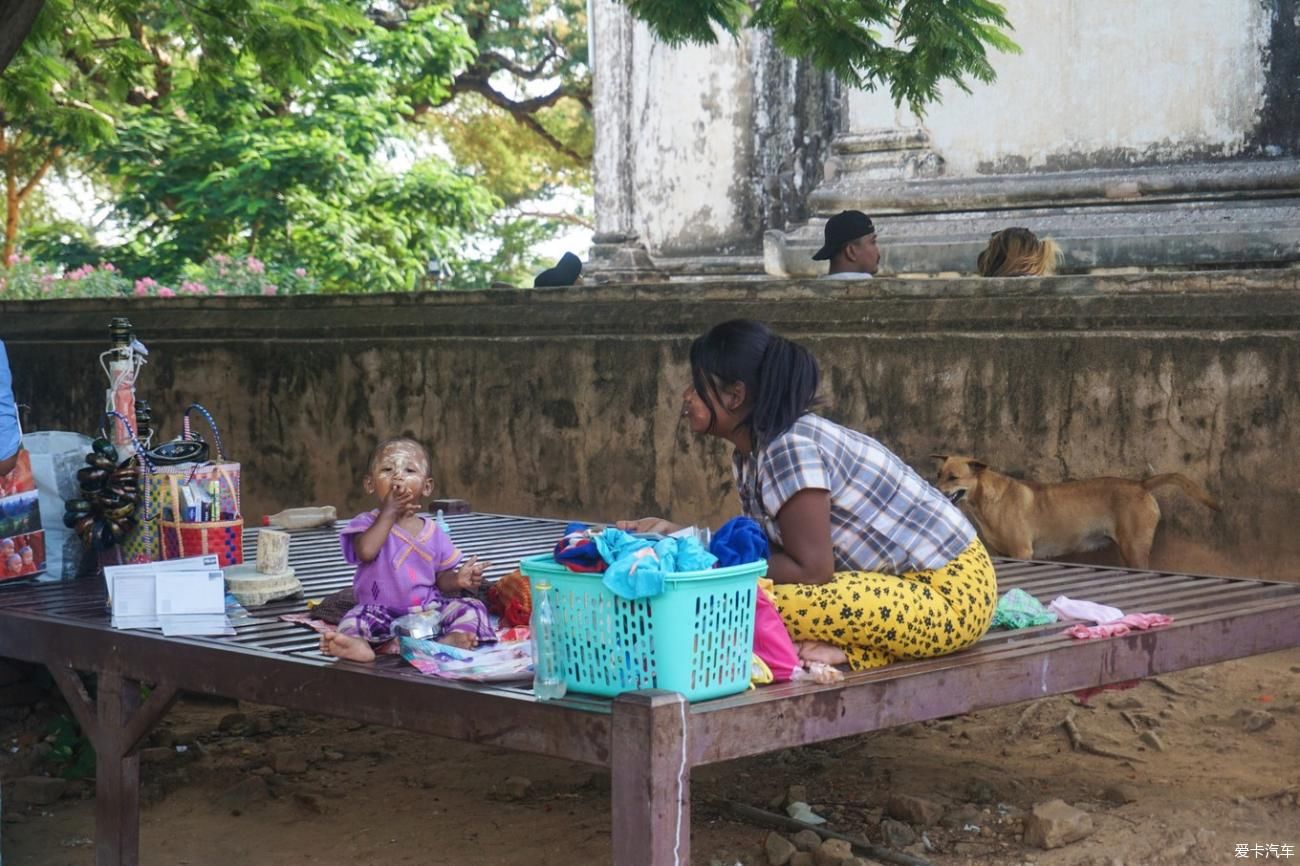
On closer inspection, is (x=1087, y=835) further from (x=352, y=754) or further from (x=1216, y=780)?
(x=352, y=754)

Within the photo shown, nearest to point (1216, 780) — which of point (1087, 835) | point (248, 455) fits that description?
point (1087, 835)

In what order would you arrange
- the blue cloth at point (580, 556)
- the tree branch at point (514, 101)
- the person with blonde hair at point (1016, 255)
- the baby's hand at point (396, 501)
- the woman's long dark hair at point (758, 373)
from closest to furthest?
the blue cloth at point (580, 556)
the woman's long dark hair at point (758, 373)
the baby's hand at point (396, 501)
the person with blonde hair at point (1016, 255)
the tree branch at point (514, 101)

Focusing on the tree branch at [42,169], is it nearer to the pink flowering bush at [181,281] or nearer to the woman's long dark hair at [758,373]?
the pink flowering bush at [181,281]

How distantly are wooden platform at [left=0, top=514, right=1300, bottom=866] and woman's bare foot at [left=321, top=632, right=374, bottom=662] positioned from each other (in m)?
0.05

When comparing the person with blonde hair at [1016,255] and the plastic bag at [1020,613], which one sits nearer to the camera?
the plastic bag at [1020,613]

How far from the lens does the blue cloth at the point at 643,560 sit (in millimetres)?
3084

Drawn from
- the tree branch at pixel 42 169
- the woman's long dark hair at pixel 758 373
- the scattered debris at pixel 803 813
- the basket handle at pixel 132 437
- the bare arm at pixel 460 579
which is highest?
the tree branch at pixel 42 169

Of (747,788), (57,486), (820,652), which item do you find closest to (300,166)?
(57,486)

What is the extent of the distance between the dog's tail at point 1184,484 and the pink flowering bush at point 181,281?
407 inches

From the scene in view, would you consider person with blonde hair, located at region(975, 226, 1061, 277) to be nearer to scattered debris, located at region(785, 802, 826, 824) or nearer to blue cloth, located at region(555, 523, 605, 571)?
scattered debris, located at region(785, 802, 826, 824)

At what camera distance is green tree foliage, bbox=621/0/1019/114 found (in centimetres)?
597

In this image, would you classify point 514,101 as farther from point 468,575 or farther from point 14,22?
point 468,575

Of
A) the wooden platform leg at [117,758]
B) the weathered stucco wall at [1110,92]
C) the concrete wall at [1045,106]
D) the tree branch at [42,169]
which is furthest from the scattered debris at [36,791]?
the tree branch at [42,169]

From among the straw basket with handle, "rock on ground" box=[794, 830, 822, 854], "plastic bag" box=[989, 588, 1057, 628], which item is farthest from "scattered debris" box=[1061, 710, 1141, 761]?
the straw basket with handle
